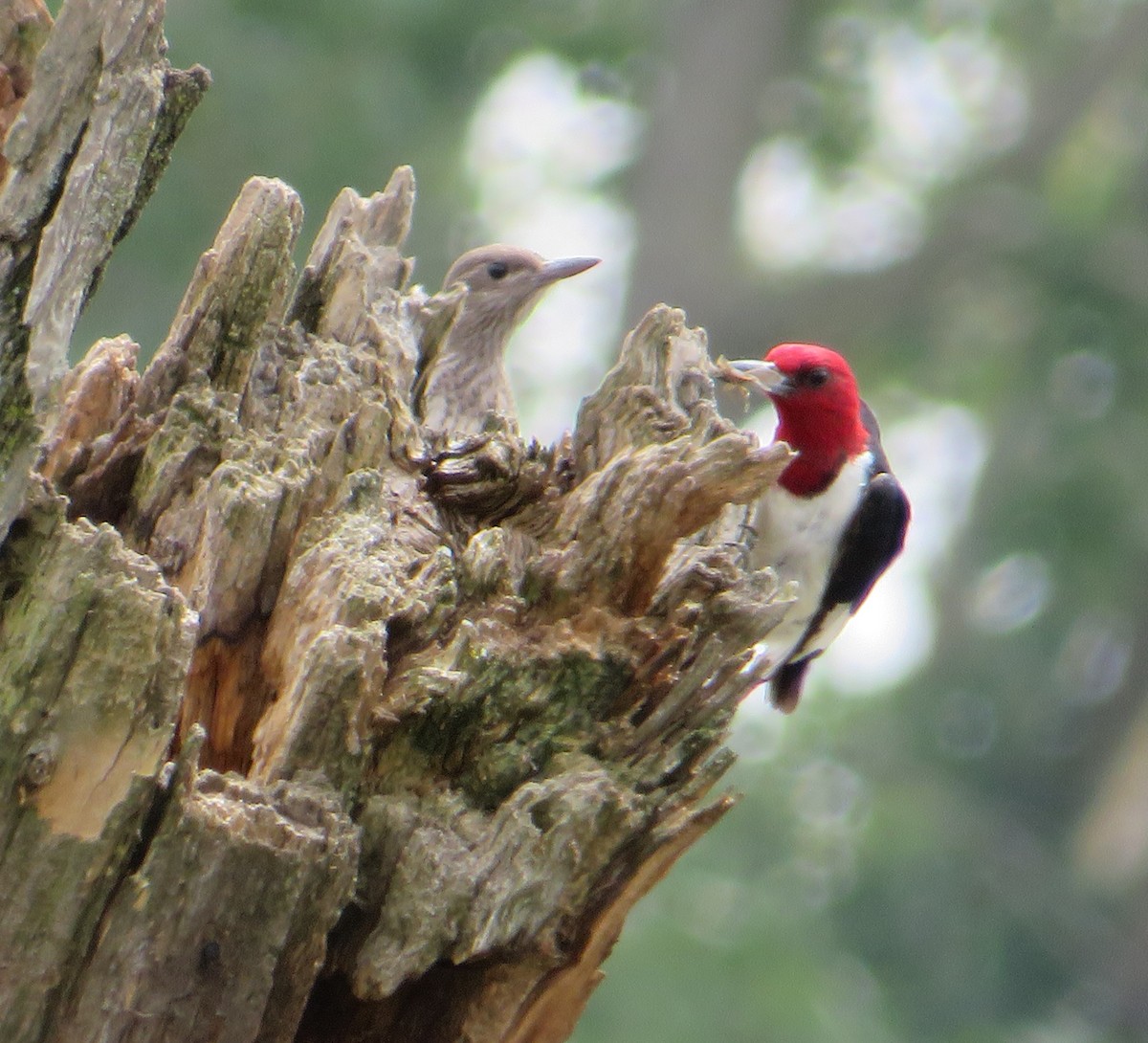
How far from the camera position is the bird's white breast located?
17.3 feet

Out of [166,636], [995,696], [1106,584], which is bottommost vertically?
[166,636]

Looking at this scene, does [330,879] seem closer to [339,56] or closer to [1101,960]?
[339,56]

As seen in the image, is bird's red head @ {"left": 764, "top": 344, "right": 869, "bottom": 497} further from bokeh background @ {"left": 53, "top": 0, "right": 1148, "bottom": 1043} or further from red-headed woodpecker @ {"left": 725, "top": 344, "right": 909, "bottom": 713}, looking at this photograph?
bokeh background @ {"left": 53, "top": 0, "right": 1148, "bottom": 1043}

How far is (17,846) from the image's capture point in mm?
2713

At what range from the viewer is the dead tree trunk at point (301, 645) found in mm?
2758

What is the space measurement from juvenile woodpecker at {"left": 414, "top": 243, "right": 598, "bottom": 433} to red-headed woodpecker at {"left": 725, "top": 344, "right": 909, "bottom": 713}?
37.5 inches

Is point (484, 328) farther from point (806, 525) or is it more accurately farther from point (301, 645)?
point (301, 645)

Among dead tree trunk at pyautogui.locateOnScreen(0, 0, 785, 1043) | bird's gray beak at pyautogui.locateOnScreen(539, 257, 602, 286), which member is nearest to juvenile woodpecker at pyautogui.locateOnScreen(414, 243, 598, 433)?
bird's gray beak at pyautogui.locateOnScreen(539, 257, 602, 286)

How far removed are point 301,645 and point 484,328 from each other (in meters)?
3.52

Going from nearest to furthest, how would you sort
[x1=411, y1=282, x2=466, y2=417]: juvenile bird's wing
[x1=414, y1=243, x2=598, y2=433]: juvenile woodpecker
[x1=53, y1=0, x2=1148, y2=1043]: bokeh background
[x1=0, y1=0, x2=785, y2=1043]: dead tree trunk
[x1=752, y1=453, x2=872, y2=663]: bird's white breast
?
[x1=0, y1=0, x2=785, y2=1043]: dead tree trunk
[x1=411, y1=282, x2=466, y2=417]: juvenile bird's wing
[x1=752, y1=453, x2=872, y2=663]: bird's white breast
[x1=414, y1=243, x2=598, y2=433]: juvenile woodpecker
[x1=53, y1=0, x2=1148, y2=1043]: bokeh background

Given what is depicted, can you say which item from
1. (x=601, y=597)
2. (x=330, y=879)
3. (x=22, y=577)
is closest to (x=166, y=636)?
(x=22, y=577)

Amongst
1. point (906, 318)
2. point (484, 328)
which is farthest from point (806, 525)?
point (906, 318)

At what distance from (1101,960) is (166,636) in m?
15.0

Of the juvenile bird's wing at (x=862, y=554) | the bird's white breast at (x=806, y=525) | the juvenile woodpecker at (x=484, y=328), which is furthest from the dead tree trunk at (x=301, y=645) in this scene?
the juvenile woodpecker at (x=484, y=328)
